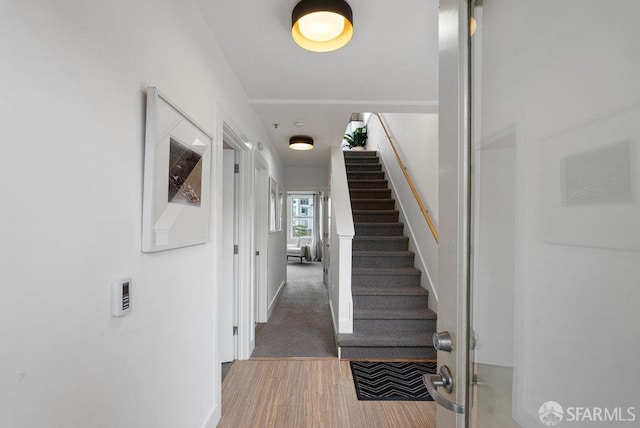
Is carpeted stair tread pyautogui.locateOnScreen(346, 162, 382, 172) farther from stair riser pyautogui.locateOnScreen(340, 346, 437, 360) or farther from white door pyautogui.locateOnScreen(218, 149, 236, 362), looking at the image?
stair riser pyautogui.locateOnScreen(340, 346, 437, 360)

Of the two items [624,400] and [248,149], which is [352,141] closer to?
[248,149]

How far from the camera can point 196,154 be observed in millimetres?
1527

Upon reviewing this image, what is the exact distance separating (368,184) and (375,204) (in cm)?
65

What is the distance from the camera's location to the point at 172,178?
4.17 feet

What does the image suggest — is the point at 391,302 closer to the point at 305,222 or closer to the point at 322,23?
the point at 322,23

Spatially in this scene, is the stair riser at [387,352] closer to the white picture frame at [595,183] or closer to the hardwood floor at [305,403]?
the hardwood floor at [305,403]

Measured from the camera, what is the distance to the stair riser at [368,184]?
5.43m

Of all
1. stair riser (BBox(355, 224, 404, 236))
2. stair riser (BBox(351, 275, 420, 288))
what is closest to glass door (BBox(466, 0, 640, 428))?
stair riser (BBox(351, 275, 420, 288))

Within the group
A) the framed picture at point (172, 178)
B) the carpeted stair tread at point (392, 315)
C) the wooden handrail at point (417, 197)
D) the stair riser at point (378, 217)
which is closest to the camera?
the framed picture at point (172, 178)

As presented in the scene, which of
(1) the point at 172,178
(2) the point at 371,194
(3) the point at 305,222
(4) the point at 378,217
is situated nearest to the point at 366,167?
(2) the point at 371,194

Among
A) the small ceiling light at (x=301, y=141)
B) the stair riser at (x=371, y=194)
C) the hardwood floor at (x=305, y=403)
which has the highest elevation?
the small ceiling light at (x=301, y=141)

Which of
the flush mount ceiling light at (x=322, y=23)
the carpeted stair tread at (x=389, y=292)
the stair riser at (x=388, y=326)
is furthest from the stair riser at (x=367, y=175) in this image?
the flush mount ceiling light at (x=322, y=23)

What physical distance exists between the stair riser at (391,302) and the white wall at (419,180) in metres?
0.11

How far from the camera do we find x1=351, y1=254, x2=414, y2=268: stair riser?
12.4 ft
